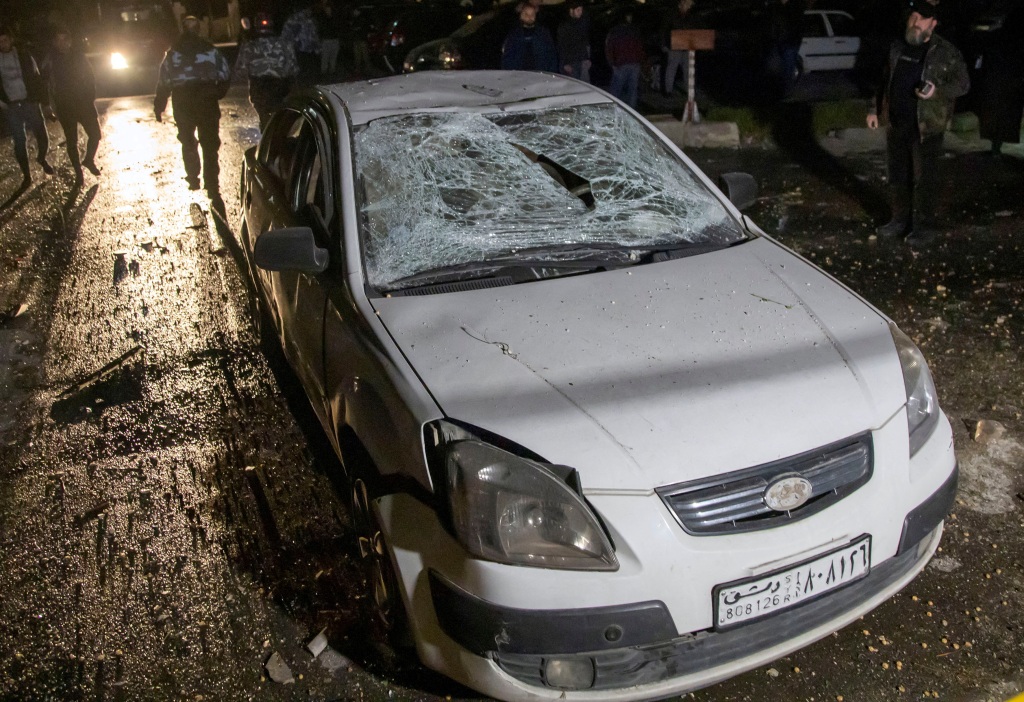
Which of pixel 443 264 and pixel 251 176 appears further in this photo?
pixel 251 176

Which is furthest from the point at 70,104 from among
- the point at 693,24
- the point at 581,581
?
the point at 581,581

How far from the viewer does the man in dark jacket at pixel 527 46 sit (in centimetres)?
1058

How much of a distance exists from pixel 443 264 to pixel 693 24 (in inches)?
369

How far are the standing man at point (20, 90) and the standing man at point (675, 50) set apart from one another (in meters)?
7.26

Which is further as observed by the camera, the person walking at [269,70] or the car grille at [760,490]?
the person walking at [269,70]

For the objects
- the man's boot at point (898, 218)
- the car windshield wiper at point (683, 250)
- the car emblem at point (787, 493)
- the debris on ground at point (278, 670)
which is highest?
the car windshield wiper at point (683, 250)

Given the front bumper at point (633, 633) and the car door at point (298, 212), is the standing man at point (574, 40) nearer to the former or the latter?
the car door at point (298, 212)

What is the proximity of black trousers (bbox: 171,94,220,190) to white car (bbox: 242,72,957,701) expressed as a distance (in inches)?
212

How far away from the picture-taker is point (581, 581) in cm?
211

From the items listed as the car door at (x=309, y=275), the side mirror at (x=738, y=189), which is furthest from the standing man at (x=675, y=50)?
the car door at (x=309, y=275)

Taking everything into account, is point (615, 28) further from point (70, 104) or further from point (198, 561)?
point (198, 561)

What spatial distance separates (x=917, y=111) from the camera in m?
6.23

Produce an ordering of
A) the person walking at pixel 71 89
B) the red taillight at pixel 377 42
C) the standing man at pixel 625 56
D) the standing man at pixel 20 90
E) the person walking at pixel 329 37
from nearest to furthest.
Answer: the standing man at pixel 20 90
the person walking at pixel 71 89
the standing man at pixel 625 56
the red taillight at pixel 377 42
the person walking at pixel 329 37

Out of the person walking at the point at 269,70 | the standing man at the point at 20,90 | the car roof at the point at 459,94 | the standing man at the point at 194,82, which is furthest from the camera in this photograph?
the person walking at the point at 269,70
